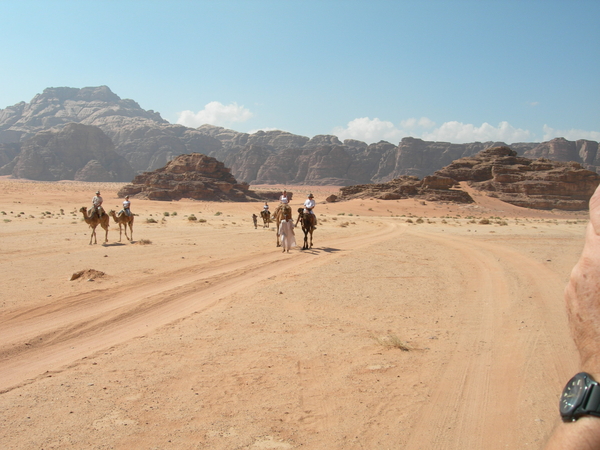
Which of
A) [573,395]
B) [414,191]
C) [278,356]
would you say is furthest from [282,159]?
[573,395]

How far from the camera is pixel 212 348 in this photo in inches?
268

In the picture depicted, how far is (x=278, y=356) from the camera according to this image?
654 cm

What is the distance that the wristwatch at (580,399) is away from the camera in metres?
1.76

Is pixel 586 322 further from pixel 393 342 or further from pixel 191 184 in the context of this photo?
pixel 191 184

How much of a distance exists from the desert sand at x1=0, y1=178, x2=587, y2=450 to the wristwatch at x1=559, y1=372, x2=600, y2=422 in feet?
9.02

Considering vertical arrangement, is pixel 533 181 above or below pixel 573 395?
above

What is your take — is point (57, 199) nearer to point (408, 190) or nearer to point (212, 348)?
point (408, 190)

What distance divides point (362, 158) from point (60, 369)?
19527 centimetres

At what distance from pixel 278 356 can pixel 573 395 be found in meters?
5.06

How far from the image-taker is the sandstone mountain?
2874 inches

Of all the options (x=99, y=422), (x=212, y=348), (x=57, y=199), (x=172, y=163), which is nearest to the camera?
(x=99, y=422)

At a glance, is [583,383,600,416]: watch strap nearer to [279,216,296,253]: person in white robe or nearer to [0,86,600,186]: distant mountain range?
[279,216,296,253]: person in white robe

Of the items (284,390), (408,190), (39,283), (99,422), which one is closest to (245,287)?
(39,283)

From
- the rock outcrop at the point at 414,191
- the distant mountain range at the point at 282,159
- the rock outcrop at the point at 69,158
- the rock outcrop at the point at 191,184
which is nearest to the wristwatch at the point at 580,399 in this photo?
the rock outcrop at the point at 414,191
